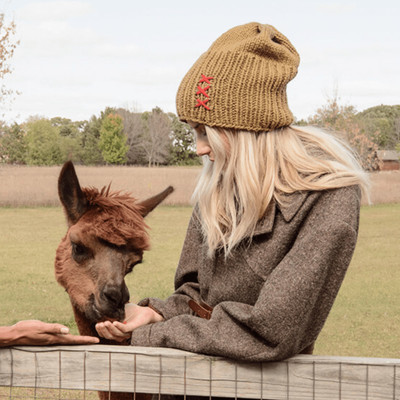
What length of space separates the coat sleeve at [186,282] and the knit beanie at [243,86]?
1.49ft

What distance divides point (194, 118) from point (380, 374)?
1.12 metres

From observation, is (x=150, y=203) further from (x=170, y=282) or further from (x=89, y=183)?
(x=89, y=183)

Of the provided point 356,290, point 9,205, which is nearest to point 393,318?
point 356,290

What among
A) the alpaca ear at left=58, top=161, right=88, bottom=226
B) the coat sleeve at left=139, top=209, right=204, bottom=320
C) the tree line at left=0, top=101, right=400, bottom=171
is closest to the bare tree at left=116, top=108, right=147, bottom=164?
the tree line at left=0, top=101, right=400, bottom=171

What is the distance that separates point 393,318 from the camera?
9.88m

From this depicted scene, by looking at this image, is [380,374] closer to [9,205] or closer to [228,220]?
[228,220]

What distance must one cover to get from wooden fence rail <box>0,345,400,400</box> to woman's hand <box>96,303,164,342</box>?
0.18 m

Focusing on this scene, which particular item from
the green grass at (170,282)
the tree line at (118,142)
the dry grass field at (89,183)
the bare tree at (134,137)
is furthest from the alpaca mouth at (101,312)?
the bare tree at (134,137)

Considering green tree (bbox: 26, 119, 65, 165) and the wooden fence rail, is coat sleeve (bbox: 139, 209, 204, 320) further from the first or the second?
green tree (bbox: 26, 119, 65, 165)

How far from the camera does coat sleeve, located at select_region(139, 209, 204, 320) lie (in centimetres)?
235

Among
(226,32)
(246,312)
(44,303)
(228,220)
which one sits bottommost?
Result: (44,303)

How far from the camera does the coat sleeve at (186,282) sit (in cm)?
235

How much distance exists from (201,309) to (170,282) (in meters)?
10.4

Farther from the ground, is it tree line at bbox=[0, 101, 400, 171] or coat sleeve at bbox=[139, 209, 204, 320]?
tree line at bbox=[0, 101, 400, 171]
